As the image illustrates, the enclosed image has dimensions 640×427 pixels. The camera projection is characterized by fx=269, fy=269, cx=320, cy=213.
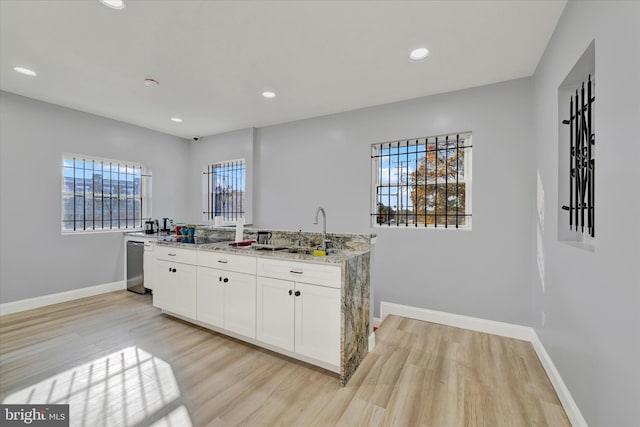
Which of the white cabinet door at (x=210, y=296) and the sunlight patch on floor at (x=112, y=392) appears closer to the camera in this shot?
the sunlight patch on floor at (x=112, y=392)

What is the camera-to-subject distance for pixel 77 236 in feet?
13.3

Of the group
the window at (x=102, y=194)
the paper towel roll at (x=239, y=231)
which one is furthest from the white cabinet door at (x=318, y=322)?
the window at (x=102, y=194)

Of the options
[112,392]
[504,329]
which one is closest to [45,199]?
[112,392]

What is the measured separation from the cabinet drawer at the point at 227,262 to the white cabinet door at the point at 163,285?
604mm

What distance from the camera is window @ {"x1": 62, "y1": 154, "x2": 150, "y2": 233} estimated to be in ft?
13.3

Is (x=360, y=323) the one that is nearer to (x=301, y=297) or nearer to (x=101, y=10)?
(x=301, y=297)

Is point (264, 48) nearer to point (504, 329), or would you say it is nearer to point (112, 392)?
point (112, 392)

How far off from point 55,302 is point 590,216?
5954 mm

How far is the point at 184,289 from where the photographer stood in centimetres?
307

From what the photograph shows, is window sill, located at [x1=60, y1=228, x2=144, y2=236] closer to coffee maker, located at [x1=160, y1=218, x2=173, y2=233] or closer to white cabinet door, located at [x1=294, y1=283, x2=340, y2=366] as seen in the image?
coffee maker, located at [x1=160, y1=218, x2=173, y2=233]

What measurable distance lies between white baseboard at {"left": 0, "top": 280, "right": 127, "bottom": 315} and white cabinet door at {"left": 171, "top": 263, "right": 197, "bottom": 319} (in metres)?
2.06

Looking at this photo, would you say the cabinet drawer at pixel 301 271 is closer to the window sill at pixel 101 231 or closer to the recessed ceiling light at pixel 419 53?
the recessed ceiling light at pixel 419 53

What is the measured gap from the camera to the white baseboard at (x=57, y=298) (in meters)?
3.42

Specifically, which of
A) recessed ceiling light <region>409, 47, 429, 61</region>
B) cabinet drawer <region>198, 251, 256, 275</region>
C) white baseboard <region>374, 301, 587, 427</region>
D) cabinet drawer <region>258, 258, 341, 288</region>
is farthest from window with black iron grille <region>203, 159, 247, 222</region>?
recessed ceiling light <region>409, 47, 429, 61</region>
